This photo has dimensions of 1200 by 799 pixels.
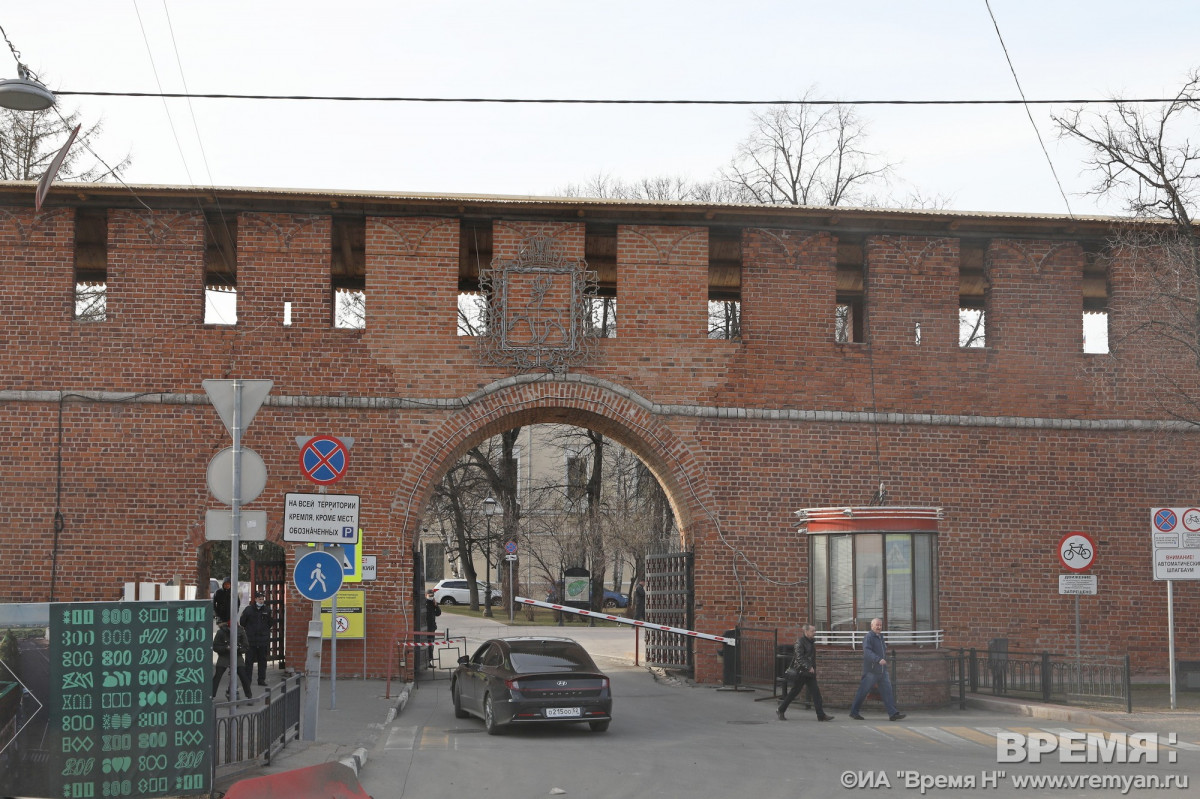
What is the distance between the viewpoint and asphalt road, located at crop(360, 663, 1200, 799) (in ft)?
37.1

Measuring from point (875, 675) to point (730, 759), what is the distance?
4.78 metres

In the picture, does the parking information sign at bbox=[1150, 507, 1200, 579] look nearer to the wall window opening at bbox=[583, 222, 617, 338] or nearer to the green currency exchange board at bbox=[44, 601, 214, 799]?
the wall window opening at bbox=[583, 222, 617, 338]

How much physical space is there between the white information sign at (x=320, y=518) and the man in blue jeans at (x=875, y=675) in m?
7.34

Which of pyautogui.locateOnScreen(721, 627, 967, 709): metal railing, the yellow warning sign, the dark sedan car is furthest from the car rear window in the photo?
the yellow warning sign

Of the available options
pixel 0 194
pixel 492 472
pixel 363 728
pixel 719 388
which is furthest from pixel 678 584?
pixel 492 472

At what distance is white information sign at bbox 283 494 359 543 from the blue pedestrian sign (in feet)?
0.79

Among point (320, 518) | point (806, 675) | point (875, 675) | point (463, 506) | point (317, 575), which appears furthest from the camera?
point (463, 506)

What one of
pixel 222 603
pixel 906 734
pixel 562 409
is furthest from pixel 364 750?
pixel 562 409

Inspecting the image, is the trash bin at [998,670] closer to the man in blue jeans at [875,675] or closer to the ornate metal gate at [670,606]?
the man in blue jeans at [875,675]

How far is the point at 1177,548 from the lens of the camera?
1811cm

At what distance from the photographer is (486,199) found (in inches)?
855

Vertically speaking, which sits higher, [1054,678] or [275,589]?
[275,589]

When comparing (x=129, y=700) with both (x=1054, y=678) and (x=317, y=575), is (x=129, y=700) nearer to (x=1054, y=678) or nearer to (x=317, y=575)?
(x=317, y=575)

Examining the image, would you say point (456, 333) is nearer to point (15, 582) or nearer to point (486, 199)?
point (486, 199)
